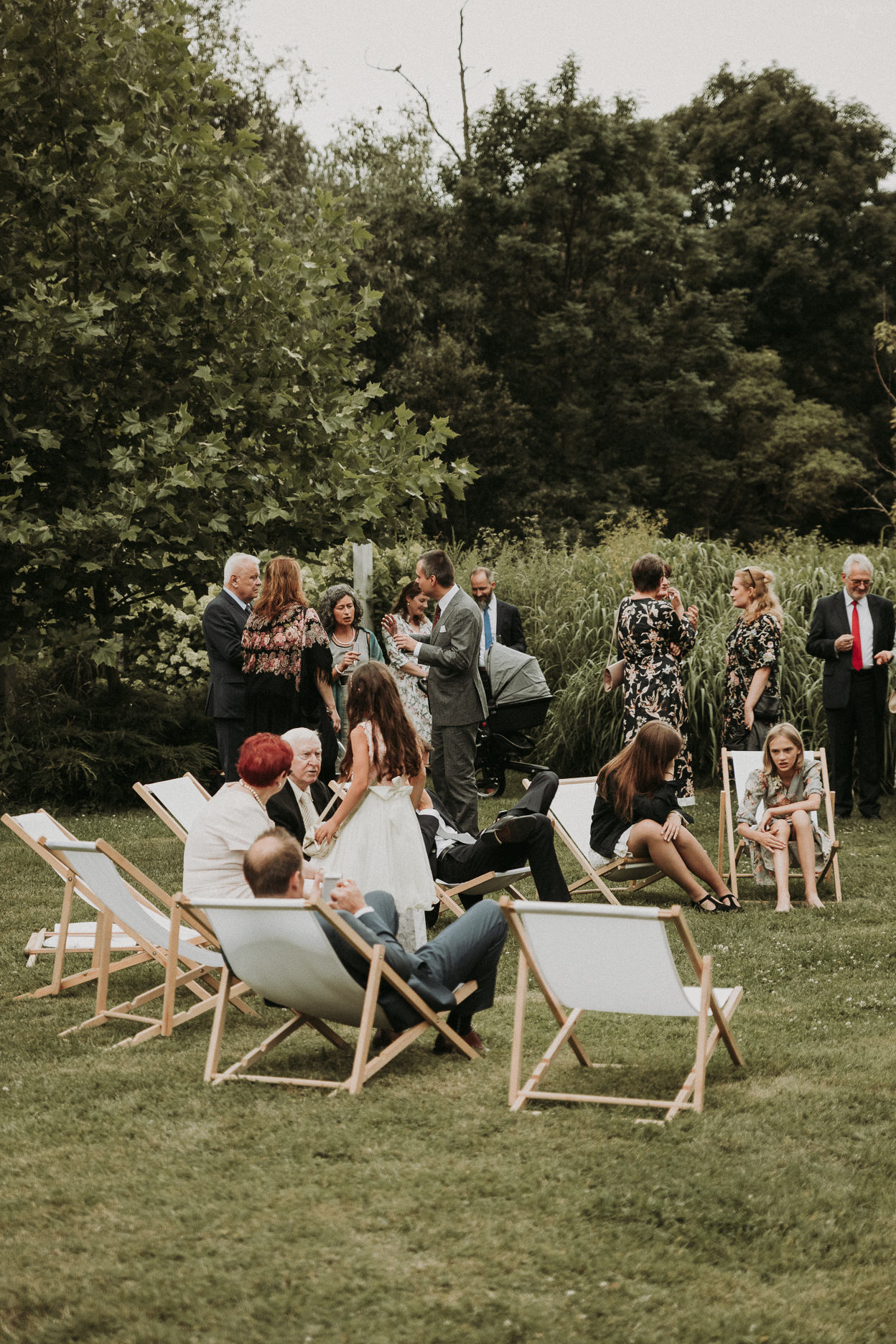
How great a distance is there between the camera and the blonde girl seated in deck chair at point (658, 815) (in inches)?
277

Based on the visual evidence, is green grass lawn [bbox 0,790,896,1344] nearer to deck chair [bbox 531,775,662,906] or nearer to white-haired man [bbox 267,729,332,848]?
white-haired man [bbox 267,729,332,848]

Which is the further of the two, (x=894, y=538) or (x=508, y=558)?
(x=508, y=558)

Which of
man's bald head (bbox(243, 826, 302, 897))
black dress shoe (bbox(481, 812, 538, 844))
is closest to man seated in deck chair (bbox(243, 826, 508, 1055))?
man's bald head (bbox(243, 826, 302, 897))

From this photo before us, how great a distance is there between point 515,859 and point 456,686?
4.68 ft

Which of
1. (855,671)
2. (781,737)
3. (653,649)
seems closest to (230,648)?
(653,649)

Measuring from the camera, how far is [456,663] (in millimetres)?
7598

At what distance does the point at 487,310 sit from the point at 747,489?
740 centimetres

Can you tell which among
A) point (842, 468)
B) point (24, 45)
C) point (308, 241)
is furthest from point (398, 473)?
point (842, 468)

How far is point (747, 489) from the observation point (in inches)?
1208

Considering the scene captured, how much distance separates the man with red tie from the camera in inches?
396

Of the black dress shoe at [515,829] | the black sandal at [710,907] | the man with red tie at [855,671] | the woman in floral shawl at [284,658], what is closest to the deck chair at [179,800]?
the woman in floral shawl at [284,658]

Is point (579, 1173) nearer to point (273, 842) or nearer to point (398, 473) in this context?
point (273, 842)

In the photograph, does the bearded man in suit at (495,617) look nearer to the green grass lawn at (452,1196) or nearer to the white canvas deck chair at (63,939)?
the white canvas deck chair at (63,939)

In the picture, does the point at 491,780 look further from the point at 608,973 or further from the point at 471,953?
the point at 608,973
